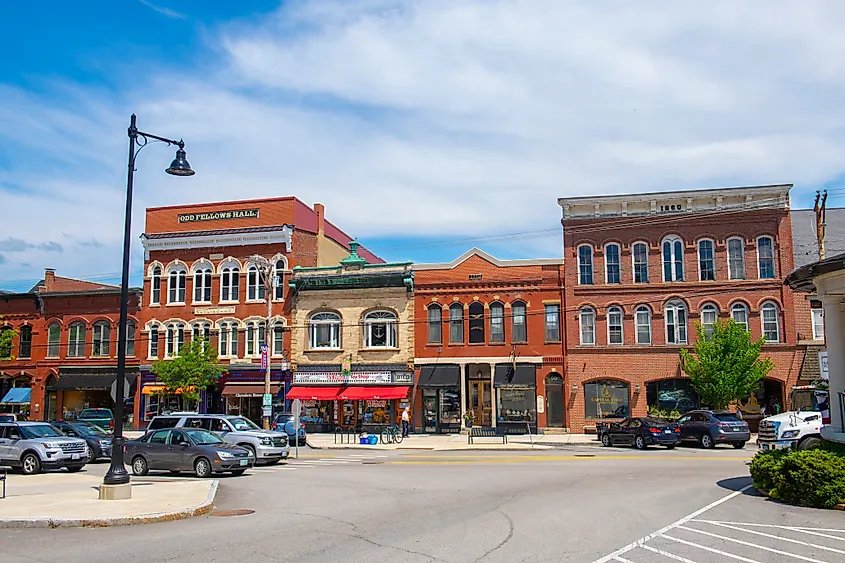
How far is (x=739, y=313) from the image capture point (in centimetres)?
4134

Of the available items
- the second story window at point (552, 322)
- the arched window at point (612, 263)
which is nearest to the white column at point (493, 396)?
the second story window at point (552, 322)

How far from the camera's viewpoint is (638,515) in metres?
14.1

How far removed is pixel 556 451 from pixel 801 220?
23.2 metres

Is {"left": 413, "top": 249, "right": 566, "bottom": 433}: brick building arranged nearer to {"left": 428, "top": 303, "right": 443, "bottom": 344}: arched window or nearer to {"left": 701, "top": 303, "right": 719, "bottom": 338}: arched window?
{"left": 428, "top": 303, "right": 443, "bottom": 344}: arched window

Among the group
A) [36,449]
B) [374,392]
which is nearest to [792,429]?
[36,449]

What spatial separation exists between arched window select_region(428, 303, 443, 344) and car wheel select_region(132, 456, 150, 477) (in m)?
22.9

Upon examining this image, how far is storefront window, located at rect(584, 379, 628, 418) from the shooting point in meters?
42.1

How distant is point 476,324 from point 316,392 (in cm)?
986

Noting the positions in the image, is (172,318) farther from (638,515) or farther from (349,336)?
(638,515)

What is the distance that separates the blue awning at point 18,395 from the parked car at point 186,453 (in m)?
30.9

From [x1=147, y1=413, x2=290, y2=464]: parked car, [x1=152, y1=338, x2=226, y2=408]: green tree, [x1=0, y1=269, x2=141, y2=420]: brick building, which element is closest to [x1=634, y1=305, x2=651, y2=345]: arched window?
[x1=147, y1=413, x2=290, y2=464]: parked car

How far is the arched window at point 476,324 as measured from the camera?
44219 millimetres

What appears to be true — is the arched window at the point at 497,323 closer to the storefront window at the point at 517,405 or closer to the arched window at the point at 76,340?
the storefront window at the point at 517,405

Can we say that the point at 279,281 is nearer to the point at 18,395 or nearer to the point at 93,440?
Answer: the point at 18,395
